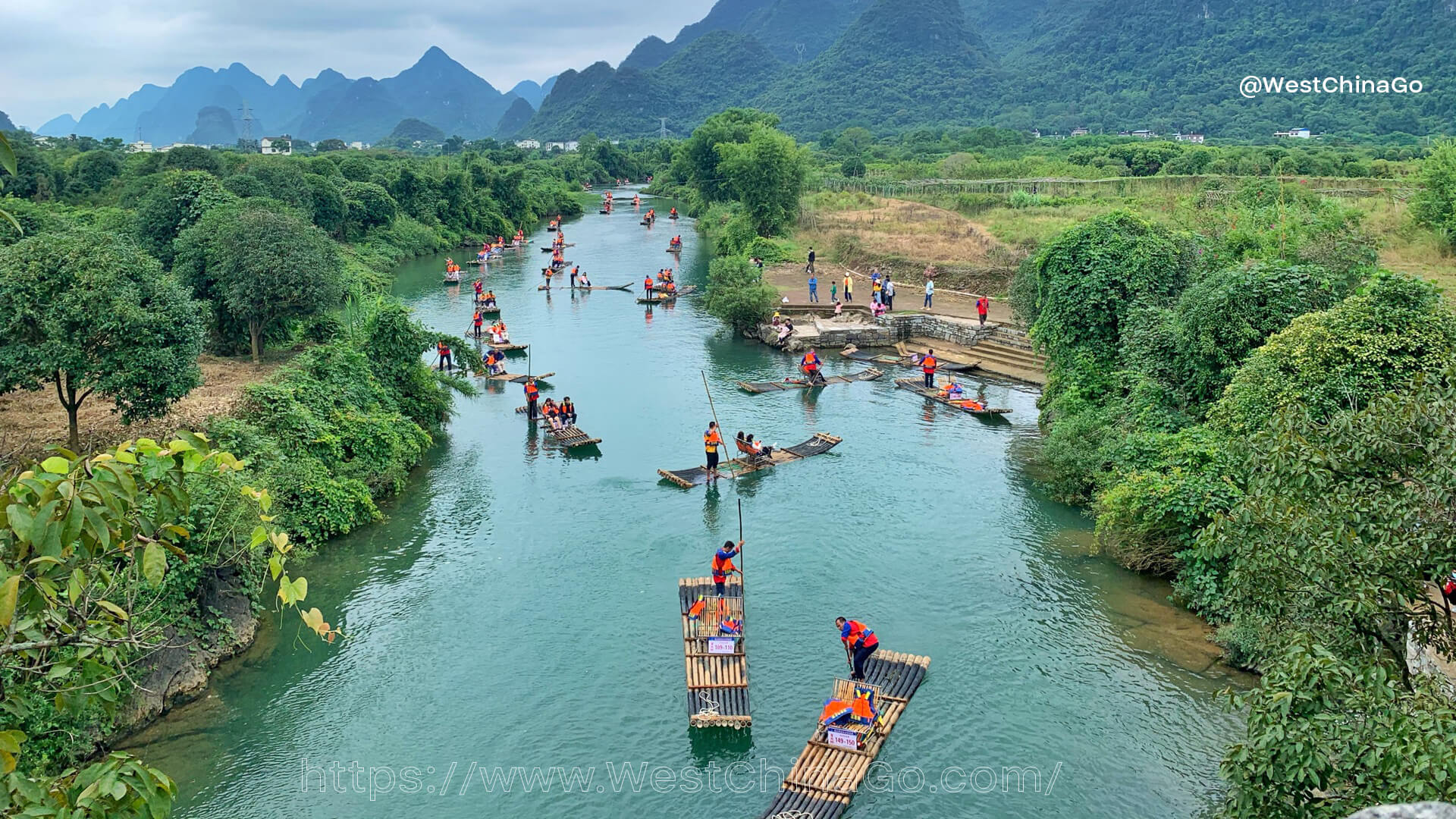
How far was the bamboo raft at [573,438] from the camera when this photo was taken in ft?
83.5

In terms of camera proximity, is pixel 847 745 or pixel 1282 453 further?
pixel 847 745

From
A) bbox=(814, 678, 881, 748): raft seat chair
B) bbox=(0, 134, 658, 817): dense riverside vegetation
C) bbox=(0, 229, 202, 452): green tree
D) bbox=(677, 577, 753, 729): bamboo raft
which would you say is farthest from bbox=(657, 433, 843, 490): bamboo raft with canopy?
bbox=(0, 229, 202, 452): green tree

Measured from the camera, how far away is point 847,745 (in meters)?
13.0

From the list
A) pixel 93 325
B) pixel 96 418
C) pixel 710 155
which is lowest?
pixel 96 418

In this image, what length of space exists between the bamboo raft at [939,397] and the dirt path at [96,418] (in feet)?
57.9

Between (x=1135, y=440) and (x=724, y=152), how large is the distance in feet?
173

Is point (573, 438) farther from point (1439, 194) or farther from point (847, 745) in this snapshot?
point (1439, 194)

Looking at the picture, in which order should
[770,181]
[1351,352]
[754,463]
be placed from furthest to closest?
[770,181], [754,463], [1351,352]

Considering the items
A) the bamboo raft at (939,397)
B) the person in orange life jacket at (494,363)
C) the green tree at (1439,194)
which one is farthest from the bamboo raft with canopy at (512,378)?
the green tree at (1439,194)

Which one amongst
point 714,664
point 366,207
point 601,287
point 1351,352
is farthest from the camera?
point 366,207

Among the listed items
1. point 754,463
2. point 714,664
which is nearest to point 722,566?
point 714,664

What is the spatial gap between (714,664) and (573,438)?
11.8 metres

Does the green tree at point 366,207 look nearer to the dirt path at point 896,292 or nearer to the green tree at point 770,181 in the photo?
the green tree at point 770,181

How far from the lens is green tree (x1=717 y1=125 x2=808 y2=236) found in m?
56.7
